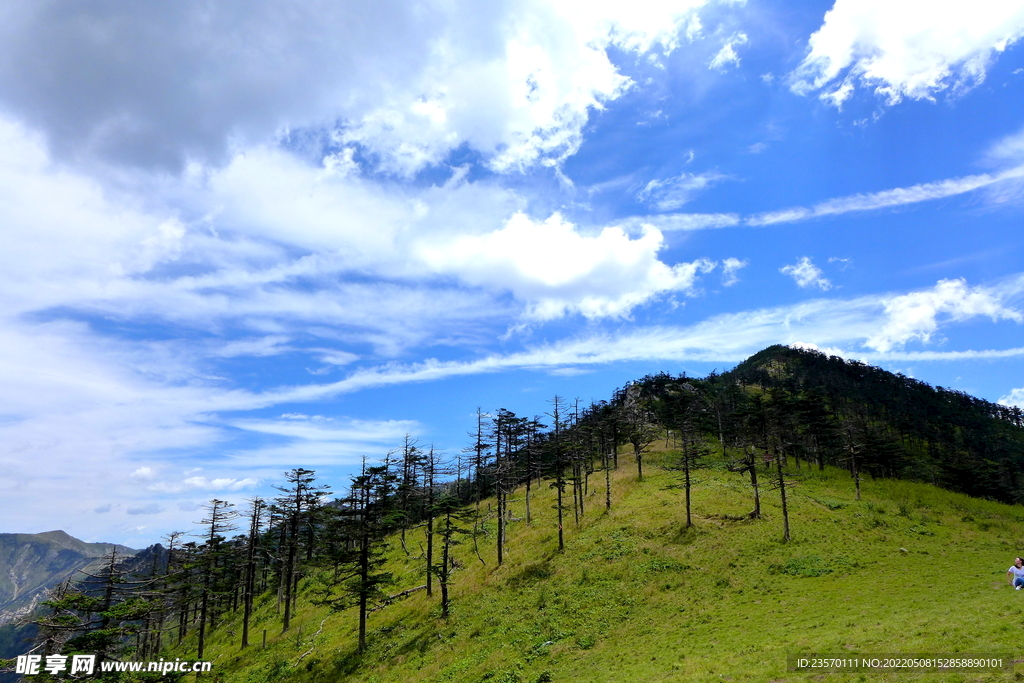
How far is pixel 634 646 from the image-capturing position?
29.0 meters

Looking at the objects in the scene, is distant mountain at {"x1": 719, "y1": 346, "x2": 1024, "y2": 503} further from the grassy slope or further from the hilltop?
the grassy slope

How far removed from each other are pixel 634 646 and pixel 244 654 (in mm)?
41881

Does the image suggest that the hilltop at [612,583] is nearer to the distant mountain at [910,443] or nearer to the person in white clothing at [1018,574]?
the person in white clothing at [1018,574]

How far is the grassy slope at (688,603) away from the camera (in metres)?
23.9

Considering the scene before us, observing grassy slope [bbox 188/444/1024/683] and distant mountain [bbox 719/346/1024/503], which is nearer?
grassy slope [bbox 188/444/1024/683]

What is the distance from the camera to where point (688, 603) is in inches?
1344

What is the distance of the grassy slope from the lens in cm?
2389

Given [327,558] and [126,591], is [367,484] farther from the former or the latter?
[126,591]

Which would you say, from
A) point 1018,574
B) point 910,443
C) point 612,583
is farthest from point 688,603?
point 910,443

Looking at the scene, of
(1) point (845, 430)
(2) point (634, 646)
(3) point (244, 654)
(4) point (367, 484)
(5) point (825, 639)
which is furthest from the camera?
(1) point (845, 430)

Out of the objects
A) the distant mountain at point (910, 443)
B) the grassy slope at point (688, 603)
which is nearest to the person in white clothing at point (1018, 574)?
the grassy slope at point (688, 603)

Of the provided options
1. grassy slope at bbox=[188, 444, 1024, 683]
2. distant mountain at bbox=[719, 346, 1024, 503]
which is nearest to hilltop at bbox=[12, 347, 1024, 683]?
grassy slope at bbox=[188, 444, 1024, 683]

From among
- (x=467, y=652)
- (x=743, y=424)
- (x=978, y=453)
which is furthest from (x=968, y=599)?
(x=978, y=453)

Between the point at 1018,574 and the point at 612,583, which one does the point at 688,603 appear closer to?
the point at 612,583
